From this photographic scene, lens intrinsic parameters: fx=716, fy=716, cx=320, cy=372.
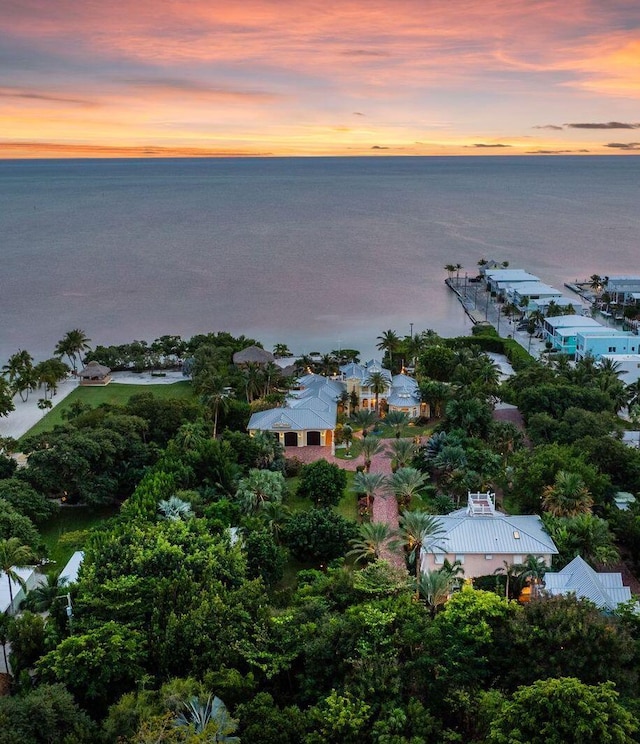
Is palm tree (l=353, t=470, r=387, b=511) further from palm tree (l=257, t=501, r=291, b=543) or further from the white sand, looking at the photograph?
the white sand

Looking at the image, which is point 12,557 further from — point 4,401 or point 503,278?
point 503,278

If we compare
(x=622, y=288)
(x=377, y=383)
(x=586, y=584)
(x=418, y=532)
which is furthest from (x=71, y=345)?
(x=622, y=288)

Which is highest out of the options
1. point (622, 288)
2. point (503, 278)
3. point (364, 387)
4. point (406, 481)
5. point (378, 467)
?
point (503, 278)

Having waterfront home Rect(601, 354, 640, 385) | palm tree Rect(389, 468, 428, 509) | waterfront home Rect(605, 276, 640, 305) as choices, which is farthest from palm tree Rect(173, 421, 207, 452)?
waterfront home Rect(605, 276, 640, 305)

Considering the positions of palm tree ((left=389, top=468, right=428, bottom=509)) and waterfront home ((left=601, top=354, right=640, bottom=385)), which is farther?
waterfront home ((left=601, top=354, right=640, bottom=385))

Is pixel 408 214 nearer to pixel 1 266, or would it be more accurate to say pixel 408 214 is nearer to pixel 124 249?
pixel 124 249
